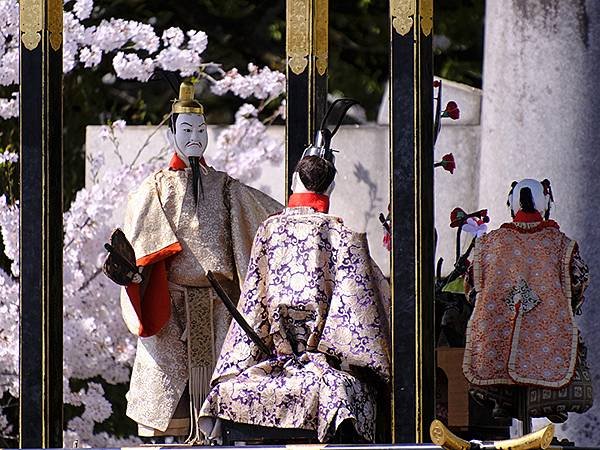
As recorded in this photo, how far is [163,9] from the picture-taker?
18.3m

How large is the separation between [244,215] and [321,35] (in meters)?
1.27

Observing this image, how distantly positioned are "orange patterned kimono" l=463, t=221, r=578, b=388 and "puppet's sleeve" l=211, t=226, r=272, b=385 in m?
1.01

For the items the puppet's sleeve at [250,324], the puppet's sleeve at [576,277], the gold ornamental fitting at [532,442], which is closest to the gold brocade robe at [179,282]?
the puppet's sleeve at [250,324]

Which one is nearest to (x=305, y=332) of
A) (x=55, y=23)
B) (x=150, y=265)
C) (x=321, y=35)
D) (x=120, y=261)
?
(x=120, y=261)

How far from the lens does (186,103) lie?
1180 centimetres

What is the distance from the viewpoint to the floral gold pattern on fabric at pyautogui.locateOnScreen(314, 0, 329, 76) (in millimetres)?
12656

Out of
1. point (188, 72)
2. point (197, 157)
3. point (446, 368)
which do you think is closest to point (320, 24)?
point (197, 157)

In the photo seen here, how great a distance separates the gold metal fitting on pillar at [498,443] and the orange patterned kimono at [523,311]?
1.09 m

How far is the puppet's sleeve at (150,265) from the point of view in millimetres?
11609

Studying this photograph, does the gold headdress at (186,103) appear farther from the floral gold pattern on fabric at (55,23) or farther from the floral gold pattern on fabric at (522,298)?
the floral gold pattern on fabric at (522,298)

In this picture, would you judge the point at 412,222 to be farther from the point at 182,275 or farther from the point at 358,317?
the point at 182,275

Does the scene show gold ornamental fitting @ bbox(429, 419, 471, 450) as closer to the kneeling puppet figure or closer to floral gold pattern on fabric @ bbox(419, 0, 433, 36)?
the kneeling puppet figure

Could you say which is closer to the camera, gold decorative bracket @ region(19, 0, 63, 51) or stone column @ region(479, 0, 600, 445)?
gold decorative bracket @ region(19, 0, 63, 51)

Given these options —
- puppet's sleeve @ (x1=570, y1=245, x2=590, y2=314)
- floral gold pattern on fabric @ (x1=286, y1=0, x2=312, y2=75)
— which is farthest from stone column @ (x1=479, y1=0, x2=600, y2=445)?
puppet's sleeve @ (x1=570, y1=245, x2=590, y2=314)
